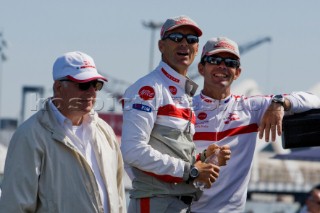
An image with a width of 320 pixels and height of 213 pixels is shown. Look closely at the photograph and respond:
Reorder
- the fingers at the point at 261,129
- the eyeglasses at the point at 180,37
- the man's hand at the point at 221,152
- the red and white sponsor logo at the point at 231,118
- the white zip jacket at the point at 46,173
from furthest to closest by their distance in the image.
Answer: the red and white sponsor logo at the point at 231,118, the fingers at the point at 261,129, the eyeglasses at the point at 180,37, the man's hand at the point at 221,152, the white zip jacket at the point at 46,173

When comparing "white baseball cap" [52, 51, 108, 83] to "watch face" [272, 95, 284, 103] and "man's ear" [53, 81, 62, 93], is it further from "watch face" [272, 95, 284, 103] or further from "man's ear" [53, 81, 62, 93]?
"watch face" [272, 95, 284, 103]

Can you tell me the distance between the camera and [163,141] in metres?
8.19

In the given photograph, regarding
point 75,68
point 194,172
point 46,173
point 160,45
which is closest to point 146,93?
point 160,45

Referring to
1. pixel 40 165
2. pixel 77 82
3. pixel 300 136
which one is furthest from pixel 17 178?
pixel 300 136

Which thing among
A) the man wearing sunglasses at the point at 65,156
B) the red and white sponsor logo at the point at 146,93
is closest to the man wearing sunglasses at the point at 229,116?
the red and white sponsor logo at the point at 146,93

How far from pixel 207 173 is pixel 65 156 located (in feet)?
4.04

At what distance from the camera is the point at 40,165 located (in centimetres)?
725

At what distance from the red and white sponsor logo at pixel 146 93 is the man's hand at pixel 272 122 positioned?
35.4 inches

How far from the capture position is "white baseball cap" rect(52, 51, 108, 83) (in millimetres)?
7375

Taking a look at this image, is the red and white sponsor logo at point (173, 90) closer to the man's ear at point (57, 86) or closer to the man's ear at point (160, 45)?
the man's ear at point (160, 45)

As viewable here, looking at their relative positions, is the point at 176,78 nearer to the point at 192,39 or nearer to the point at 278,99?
the point at 192,39

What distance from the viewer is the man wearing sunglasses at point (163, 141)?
8.08 m

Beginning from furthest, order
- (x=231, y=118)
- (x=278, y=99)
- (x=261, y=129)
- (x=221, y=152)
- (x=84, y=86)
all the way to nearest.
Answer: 1. (x=231, y=118)
2. (x=278, y=99)
3. (x=261, y=129)
4. (x=221, y=152)
5. (x=84, y=86)

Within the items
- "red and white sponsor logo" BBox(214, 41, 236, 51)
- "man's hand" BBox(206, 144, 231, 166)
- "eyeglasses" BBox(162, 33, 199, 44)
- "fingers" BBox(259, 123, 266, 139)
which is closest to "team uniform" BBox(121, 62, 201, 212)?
"man's hand" BBox(206, 144, 231, 166)
